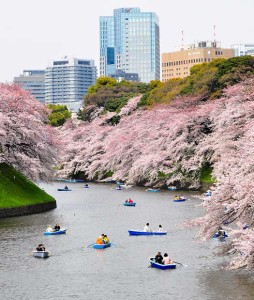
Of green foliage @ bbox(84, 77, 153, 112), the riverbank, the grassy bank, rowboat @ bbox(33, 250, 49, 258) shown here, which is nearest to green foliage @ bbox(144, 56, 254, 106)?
green foliage @ bbox(84, 77, 153, 112)

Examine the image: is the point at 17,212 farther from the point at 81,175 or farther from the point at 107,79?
the point at 107,79

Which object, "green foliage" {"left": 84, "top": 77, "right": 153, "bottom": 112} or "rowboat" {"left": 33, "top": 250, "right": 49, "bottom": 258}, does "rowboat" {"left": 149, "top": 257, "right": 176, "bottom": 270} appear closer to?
"rowboat" {"left": 33, "top": 250, "right": 49, "bottom": 258}

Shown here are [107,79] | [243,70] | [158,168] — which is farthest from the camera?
[107,79]

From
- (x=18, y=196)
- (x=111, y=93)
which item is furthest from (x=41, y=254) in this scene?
(x=111, y=93)

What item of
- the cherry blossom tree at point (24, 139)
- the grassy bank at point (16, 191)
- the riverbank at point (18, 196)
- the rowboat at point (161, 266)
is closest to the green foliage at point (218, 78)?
the cherry blossom tree at point (24, 139)

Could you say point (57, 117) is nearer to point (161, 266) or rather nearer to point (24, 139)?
point (24, 139)

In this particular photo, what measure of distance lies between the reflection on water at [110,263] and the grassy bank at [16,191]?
7.39 feet

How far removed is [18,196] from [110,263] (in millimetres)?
26943

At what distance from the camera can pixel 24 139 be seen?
78.7 meters

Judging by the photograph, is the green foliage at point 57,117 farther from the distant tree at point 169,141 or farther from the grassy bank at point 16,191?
the grassy bank at point 16,191

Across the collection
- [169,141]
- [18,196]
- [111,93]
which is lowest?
[18,196]

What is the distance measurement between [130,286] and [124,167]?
240 ft

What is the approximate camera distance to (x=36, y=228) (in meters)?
64.0

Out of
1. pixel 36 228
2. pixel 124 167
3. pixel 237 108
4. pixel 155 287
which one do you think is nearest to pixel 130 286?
pixel 155 287
